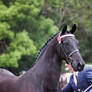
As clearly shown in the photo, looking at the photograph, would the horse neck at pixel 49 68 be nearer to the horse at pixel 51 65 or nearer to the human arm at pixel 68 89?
the horse at pixel 51 65

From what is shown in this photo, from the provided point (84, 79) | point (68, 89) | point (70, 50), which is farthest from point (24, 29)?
point (70, 50)

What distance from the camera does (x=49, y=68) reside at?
6828 millimetres

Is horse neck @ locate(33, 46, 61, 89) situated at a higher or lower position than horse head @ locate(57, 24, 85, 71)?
lower

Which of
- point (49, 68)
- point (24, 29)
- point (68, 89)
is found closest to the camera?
point (49, 68)

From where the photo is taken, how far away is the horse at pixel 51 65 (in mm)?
6715

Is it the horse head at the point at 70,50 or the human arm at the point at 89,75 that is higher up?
the horse head at the point at 70,50

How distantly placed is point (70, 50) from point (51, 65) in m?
0.45

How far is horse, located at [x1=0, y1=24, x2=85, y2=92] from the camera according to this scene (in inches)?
264

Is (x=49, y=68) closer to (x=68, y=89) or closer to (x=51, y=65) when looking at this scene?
(x=51, y=65)

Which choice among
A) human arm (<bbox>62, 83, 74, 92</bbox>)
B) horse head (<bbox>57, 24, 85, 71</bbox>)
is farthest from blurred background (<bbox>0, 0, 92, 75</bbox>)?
horse head (<bbox>57, 24, 85, 71</bbox>)

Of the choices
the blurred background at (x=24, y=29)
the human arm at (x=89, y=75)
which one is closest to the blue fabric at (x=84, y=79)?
the human arm at (x=89, y=75)

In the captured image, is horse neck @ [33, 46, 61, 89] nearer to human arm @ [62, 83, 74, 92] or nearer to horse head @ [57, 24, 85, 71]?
horse head @ [57, 24, 85, 71]

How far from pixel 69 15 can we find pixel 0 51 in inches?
360

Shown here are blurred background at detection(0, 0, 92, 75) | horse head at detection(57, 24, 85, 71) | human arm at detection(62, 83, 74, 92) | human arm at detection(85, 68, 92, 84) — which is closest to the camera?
horse head at detection(57, 24, 85, 71)
